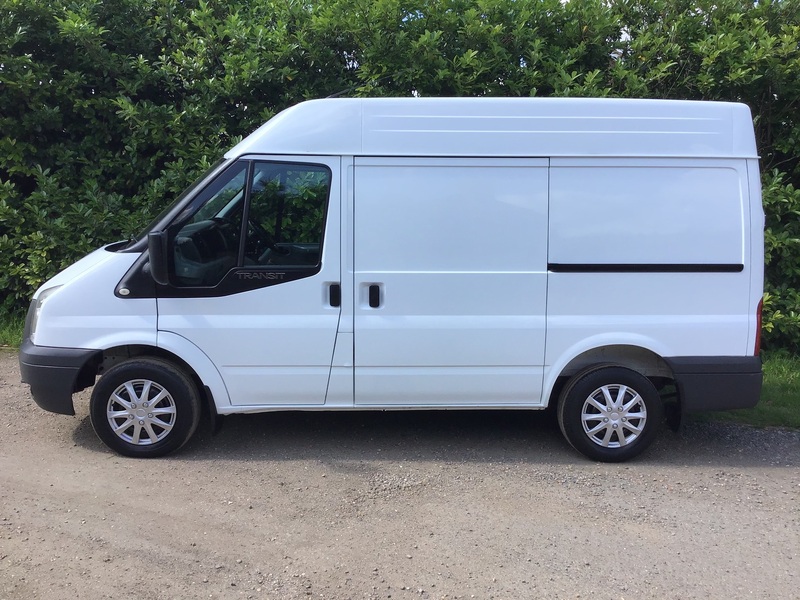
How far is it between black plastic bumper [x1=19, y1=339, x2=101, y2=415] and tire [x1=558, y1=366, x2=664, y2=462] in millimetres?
3220

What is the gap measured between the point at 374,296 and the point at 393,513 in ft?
4.55

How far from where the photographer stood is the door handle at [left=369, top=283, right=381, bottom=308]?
4.79 metres

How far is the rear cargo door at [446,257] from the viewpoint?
188 inches

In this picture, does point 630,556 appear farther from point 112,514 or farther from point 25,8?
point 25,8

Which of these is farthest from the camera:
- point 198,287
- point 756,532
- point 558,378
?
point 558,378

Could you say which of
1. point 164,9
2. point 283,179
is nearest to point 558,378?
point 283,179

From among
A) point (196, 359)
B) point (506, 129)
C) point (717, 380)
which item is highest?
point (506, 129)

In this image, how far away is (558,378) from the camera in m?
5.13

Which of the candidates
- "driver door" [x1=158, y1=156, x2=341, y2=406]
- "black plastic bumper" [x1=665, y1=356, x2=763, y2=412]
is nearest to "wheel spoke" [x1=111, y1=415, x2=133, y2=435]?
"driver door" [x1=158, y1=156, x2=341, y2=406]

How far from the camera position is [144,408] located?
488 cm

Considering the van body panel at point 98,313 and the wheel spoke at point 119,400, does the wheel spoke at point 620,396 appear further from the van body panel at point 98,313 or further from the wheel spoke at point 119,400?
the wheel spoke at point 119,400

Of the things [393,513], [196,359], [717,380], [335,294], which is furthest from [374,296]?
[717,380]

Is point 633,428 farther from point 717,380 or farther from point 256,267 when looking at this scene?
point 256,267

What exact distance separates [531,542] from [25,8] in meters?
7.31
